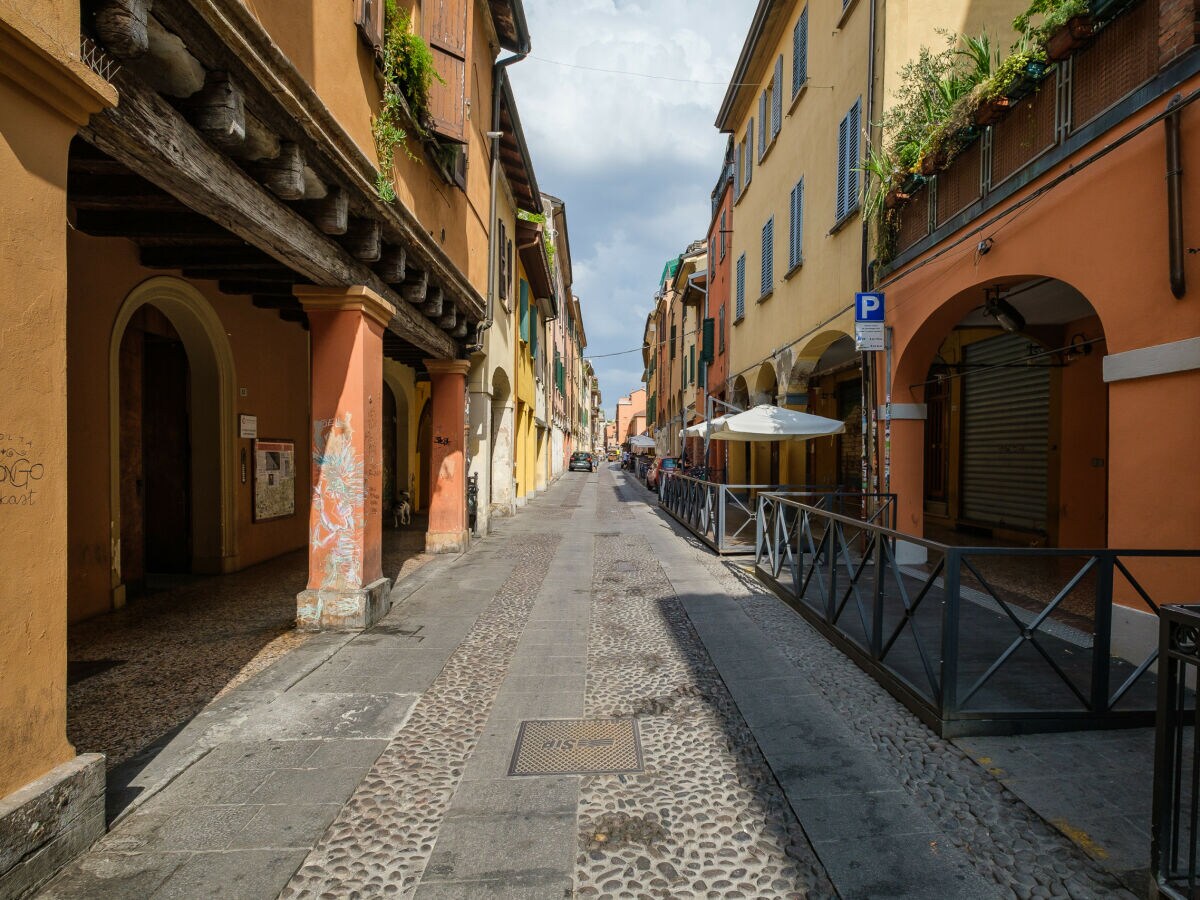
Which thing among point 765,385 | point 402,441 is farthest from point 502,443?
point 765,385

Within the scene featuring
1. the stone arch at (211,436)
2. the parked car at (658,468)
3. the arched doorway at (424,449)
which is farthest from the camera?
the parked car at (658,468)

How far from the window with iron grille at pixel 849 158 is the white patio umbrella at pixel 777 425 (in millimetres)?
3025

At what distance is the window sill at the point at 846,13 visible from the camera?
918cm

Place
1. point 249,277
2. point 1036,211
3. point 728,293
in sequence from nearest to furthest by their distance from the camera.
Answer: point 1036,211 → point 249,277 → point 728,293

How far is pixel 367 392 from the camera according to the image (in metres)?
5.74

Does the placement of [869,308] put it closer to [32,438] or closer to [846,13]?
[846,13]

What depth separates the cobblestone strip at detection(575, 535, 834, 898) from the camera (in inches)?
92.4

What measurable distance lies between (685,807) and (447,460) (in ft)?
24.8

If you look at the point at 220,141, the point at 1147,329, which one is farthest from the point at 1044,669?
the point at 220,141

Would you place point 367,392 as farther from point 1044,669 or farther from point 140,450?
point 1044,669

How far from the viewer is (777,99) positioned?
13000 millimetres

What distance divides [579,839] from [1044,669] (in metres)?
3.54

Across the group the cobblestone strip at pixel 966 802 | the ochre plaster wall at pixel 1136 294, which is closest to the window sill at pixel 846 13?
the ochre plaster wall at pixel 1136 294

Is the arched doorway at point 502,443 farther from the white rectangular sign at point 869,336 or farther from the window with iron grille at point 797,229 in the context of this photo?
the white rectangular sign at point 869,336
